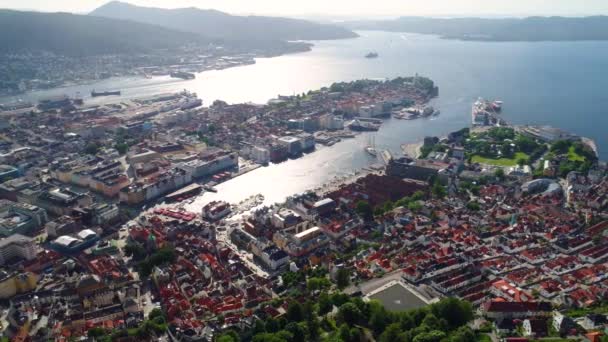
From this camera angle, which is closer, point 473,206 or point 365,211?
point 365,211

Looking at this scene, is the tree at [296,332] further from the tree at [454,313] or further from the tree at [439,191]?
the tree at [439,191]

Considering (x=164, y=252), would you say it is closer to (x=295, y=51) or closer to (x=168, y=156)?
(x=168, y=156)

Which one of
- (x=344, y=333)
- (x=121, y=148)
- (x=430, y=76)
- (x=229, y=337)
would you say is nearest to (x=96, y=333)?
(x=229, y=337)

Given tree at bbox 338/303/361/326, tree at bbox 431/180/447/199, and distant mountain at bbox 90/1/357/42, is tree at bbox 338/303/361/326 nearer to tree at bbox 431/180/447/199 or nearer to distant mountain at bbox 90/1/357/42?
tree at bbox 431/180/447/199

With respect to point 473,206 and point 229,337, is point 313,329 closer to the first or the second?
point 229,337

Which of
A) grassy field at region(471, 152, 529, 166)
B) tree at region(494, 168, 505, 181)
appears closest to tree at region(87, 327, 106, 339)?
tree at region(494, 168, 505, 181)

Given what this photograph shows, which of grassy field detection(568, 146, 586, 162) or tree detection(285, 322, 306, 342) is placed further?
grassy field detection(568, 146, 586, 162)
